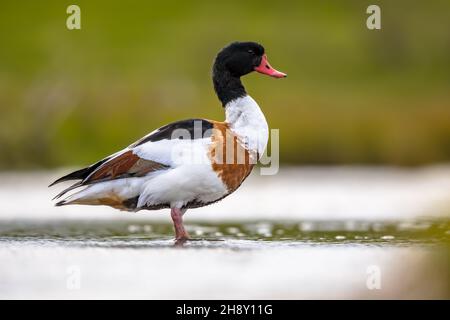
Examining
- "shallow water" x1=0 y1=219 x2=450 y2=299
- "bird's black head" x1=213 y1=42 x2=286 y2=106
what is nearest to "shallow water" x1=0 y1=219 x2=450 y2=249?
"shallow water" x1=0 y1=219 x2=450 y2=299

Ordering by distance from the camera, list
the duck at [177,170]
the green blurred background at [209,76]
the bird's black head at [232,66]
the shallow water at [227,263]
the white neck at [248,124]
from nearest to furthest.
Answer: the shallow water at [227,263], the duck at [177,170], the white neck at [248,124], the bird's black head at [232,66], the green blurred background at [209,76]

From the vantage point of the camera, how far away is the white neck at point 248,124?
10.3 metres

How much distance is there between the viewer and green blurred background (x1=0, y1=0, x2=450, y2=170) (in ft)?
70.3

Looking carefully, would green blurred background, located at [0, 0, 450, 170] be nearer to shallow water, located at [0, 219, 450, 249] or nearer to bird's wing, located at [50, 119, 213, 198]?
shallow water, located at [0, 219, 450, 249]

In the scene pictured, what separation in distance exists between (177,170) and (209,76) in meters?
20.5

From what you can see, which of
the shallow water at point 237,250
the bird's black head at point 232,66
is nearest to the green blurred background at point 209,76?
the shallow water at point 237,250

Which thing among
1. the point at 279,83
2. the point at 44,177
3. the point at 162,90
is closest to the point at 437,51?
the point at 279,83

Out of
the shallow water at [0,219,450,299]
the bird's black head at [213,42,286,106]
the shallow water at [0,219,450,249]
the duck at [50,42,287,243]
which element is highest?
the bird's black head at [213,42,286,106]

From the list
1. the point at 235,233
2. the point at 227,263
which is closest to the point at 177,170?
the point at 227,263

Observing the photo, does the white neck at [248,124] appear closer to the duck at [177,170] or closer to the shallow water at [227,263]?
the duck at [177,170]

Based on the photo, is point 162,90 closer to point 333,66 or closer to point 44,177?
point 44,177

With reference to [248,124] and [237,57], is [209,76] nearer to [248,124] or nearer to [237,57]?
[237,57]

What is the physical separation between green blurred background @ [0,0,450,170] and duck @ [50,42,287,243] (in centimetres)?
944

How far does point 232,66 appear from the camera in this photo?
35.7ft
